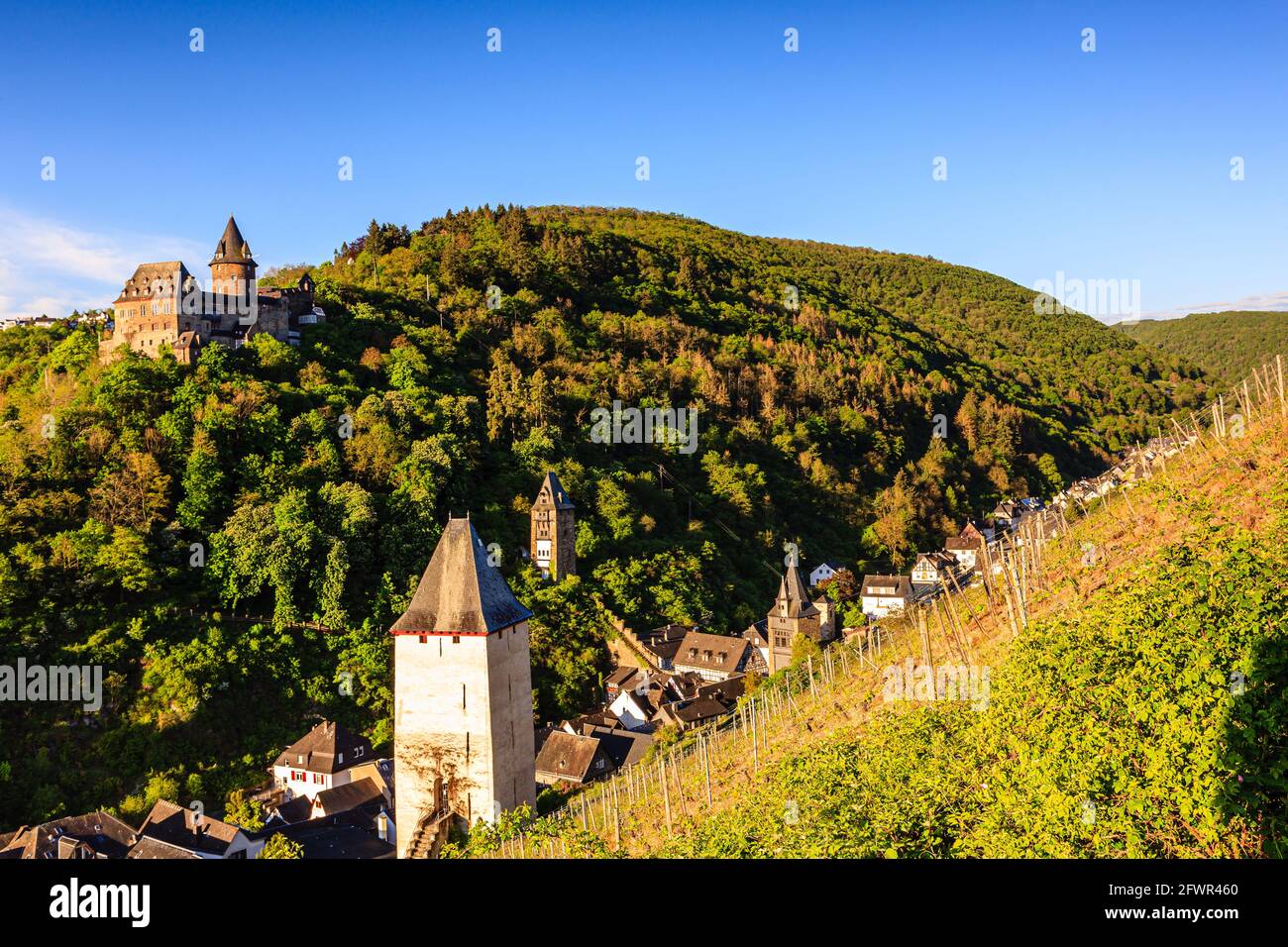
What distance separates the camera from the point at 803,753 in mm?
17844

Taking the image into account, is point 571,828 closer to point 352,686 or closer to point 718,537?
point 352,686

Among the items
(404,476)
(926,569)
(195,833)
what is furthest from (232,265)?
(926,569)

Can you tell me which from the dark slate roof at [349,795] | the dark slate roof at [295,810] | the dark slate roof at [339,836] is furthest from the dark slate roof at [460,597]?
the dark slate roof at [295,810]

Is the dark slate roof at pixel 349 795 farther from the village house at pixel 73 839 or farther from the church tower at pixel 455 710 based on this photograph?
the church tower at pixel 455 710

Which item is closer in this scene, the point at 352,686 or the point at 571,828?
the point at 571,828

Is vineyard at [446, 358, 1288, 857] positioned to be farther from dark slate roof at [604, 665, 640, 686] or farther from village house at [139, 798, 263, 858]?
dark slate roof at [604, 665, 640, 686]

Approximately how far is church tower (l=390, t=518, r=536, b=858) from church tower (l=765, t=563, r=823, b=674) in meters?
25.7

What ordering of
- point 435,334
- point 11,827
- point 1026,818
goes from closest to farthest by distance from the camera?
1. point 1026,818
2. point 11,827
3. point 435,334

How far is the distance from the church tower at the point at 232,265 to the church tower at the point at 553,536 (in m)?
24.5

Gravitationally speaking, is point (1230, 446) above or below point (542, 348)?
below

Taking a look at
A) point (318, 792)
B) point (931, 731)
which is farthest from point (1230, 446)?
point (318, 792)

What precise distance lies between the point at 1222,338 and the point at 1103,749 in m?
162
